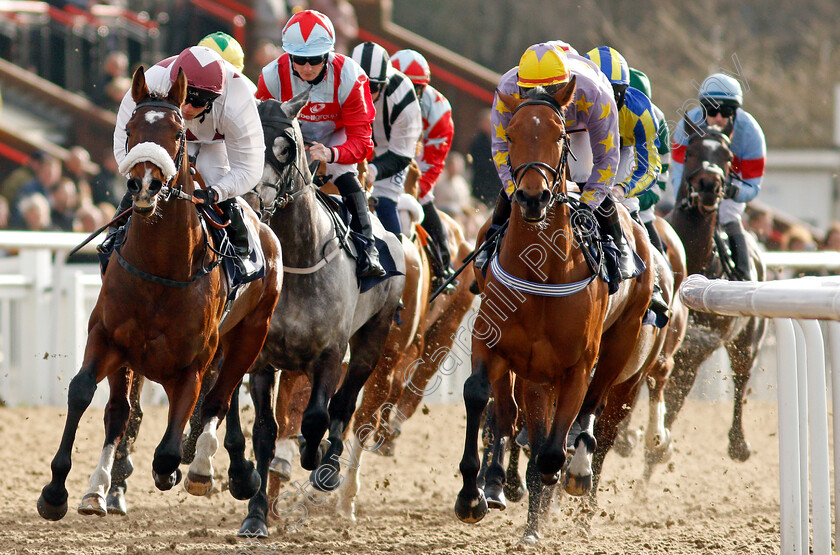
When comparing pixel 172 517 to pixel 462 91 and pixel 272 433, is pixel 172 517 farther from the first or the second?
pixel 462 91

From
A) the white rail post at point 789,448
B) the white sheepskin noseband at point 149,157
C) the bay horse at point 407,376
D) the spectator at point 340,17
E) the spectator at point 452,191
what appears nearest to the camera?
the white rail post at point 789,448

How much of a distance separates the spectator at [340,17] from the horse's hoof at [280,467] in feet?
26.5

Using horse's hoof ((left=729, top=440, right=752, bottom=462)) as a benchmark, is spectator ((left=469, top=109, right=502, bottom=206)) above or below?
above

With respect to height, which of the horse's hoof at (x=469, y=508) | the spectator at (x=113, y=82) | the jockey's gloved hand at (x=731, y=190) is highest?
the spectator at (x=113, y=82)

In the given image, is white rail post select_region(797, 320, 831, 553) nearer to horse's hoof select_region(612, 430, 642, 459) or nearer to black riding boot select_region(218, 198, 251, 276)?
black riding boot select_region(218, 198, 251, 276)

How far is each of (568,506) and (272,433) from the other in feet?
5.26

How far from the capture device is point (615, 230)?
203 inches

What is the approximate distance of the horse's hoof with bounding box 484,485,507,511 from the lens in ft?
16.6

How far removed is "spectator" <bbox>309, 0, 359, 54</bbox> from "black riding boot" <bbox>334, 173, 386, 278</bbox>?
23.9 feet

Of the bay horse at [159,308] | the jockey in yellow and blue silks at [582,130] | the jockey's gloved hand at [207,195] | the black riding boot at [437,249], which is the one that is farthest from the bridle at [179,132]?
the black riding boot at [437,249]

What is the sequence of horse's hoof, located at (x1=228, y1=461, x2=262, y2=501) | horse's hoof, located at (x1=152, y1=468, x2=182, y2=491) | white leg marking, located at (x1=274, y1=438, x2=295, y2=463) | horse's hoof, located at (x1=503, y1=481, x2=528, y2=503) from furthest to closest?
horse's hoof, located at (x1=503, y1=481, x2=528, y2=503)
white leg marking, located at (x1=274, y1=438, x2=295, y2=463)
horse's hoof, located at (x1=228, y1=461, x2=262, y2=501)
horse's hoof, located at (x1=152, y1=468, x2=182, y2=491)

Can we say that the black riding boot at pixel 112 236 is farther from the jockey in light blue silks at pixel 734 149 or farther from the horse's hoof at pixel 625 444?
the jockey in light blue silks at pixel 734 149

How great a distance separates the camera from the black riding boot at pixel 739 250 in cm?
736

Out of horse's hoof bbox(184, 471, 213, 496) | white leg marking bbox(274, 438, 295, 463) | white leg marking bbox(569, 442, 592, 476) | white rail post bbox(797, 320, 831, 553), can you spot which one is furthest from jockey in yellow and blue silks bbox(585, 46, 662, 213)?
horse's hoof bbox(184, 471, 213, 496)
